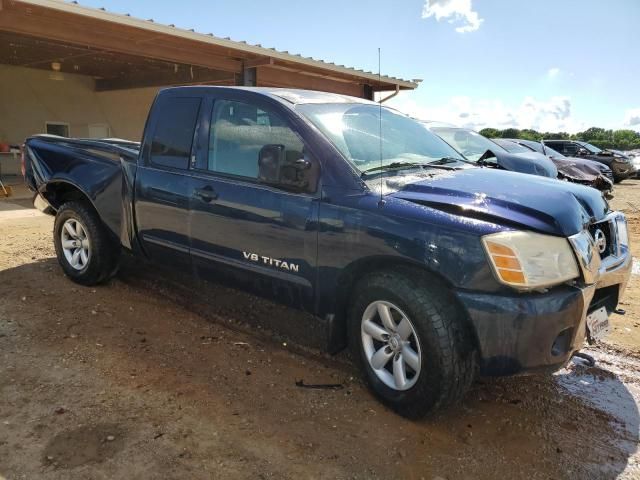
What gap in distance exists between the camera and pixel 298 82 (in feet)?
52.6

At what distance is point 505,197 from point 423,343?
3.00 feet

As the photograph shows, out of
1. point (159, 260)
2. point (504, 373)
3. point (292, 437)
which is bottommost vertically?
point (292, 437)

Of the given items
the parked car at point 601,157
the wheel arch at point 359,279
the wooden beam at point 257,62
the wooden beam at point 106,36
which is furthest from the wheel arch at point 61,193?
the parked car at point 601,157

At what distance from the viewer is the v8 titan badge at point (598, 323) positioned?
2.92 meters

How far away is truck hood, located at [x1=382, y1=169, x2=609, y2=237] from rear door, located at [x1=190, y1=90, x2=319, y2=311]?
23.0 inches

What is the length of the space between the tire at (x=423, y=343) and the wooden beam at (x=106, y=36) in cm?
945

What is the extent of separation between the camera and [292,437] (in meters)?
2.79

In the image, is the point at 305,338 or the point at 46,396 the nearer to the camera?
the point at 46,396

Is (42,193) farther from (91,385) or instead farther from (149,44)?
A: (149,44)

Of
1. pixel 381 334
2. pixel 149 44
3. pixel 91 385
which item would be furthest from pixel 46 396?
pixel 149 44

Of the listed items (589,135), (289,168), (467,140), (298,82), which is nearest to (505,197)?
(289,168)

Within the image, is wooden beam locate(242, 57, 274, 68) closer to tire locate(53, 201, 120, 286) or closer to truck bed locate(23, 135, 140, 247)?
truck bed locate(23, 135, 140, 247)

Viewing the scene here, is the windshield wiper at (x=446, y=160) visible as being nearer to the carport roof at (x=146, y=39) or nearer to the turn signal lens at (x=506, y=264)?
the turn signal lens at (x=506, y=264)

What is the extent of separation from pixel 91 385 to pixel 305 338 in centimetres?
153
